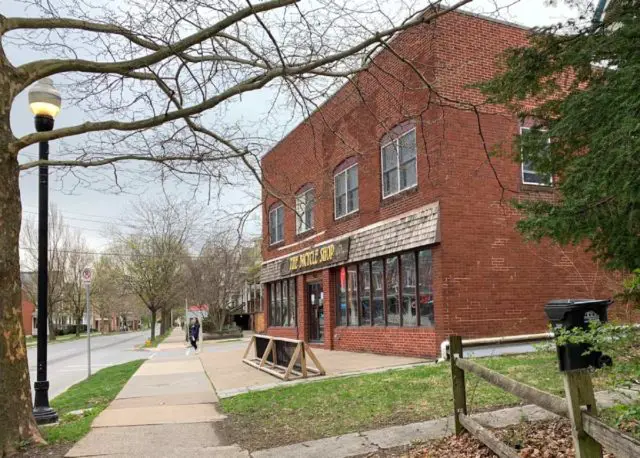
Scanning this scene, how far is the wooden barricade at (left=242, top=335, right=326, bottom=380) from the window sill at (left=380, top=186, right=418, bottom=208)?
4514 mm

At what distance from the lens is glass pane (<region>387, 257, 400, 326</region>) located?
49.1 ft

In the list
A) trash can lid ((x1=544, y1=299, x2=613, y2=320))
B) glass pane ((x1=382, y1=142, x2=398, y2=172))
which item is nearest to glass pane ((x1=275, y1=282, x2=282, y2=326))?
glass pane ((x1=382, y1=142, x2=398, y2=172))

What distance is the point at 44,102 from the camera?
30.3 ft

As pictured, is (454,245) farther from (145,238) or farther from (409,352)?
→ (145,238)

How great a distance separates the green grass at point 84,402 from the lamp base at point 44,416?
151 millimetres

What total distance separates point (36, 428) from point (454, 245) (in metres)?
8.83

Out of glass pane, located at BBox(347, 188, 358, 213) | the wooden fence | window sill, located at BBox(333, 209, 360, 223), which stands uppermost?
glass pane, located at BBox(347, 188, 358, 213)

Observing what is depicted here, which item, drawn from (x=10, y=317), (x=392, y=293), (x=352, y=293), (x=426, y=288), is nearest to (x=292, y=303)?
(x=352, y=293)

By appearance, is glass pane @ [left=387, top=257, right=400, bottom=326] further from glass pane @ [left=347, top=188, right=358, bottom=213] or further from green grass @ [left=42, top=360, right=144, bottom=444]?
green grass @ [left=42, top=360, right=144, bottom=444]

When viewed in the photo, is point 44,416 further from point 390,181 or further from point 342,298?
point 342,298

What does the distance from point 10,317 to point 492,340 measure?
9342mm

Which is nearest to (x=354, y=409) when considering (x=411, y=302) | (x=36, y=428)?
(x=36, y=428)

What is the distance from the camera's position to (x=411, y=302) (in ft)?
46.8

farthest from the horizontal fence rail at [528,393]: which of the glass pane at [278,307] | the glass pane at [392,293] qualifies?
the glass pane at [278,307]
